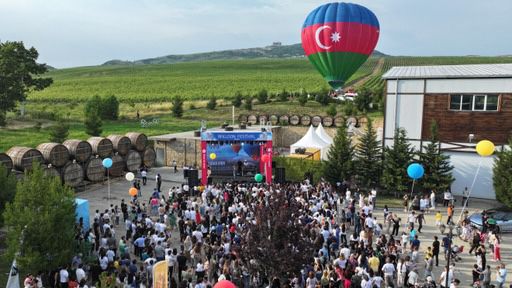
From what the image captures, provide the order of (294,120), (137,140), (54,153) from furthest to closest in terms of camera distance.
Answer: (294,120) < (137,140) < (54,153)

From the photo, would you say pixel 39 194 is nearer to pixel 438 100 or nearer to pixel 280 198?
pixel 280 198

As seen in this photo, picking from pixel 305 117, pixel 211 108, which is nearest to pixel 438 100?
pixel 305 117

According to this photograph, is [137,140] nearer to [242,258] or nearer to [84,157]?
[84,157]

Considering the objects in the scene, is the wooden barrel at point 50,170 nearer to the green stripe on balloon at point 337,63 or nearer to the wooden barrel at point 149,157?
the wooden barrel at point 149,157

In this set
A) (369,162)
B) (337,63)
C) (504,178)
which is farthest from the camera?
(337,63)

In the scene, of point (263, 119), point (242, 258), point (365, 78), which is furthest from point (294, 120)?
point (365, 78)

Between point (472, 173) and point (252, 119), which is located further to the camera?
point (252, 119)

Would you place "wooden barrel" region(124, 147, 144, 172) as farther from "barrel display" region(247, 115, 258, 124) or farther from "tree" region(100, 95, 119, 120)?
"tree" region(100, 95, 119, 120)

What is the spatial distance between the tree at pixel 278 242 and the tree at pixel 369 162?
16.1 meters

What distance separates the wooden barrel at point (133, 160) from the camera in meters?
31.0

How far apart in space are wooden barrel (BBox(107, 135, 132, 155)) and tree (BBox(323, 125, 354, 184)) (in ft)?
42.5

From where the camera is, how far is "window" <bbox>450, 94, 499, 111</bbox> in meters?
26.5

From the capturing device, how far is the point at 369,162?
2762 centimetres

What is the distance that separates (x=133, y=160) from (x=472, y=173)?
838 inches
